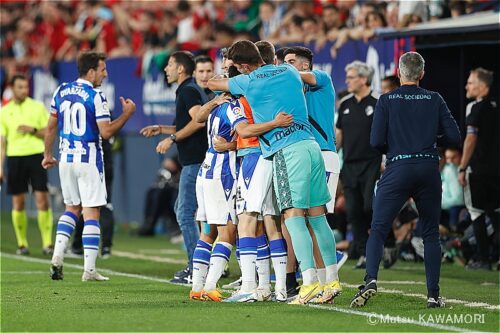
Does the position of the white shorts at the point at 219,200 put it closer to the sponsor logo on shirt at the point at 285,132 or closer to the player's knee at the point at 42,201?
the sponsor logo on shirt at the point at 285,132

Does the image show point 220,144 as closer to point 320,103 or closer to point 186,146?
point 320,103

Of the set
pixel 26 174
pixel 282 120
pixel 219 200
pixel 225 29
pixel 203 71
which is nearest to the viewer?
pixel 282 120

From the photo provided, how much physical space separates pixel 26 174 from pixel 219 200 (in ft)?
22.2

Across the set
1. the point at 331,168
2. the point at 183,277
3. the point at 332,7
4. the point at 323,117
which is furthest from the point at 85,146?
the point at 332,7

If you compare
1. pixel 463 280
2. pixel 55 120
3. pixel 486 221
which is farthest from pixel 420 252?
pixel 55 120

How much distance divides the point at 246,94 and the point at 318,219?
118 cm

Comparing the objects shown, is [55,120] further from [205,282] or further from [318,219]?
[318,219]

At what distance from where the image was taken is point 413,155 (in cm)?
988

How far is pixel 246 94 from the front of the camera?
9805mm

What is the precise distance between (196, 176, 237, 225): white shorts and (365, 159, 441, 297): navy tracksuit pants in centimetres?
138

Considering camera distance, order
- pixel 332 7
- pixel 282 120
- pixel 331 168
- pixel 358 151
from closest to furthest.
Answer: pixel 282 120
pixel 331 168
pixel 358 151
pixel 332 7

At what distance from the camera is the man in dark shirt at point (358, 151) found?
14.4 meters

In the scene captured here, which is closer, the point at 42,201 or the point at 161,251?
the point at 42,201

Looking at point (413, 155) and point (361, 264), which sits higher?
point (413, 155)
